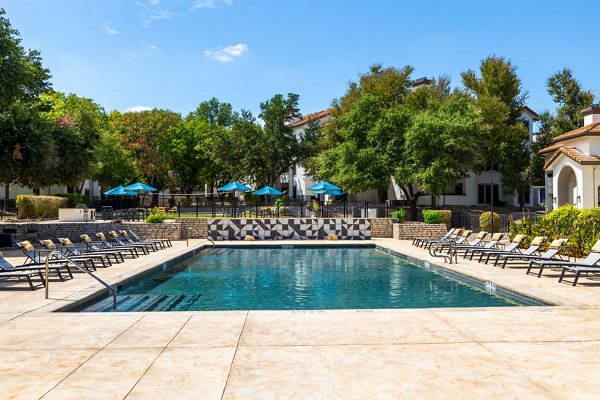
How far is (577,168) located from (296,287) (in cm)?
2274

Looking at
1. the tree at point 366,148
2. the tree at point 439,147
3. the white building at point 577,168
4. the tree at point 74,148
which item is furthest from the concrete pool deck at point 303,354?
the tree at point 366,148

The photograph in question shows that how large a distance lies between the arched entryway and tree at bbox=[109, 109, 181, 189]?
139 ft

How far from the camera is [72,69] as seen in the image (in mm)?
21719

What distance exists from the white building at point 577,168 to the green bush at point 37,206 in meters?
31.8

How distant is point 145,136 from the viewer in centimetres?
5778

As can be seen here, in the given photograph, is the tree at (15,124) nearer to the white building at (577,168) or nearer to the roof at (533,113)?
the white building at (577,168)

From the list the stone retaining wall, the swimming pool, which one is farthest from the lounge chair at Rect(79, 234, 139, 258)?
the stone retaining wall

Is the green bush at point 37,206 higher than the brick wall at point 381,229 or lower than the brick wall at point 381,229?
higher

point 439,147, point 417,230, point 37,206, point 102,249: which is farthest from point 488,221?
point 37,206

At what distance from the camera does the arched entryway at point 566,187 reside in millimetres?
31000

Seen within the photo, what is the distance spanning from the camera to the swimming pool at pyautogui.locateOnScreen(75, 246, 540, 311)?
1048 cm

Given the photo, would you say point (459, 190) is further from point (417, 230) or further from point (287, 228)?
point (287, 228)

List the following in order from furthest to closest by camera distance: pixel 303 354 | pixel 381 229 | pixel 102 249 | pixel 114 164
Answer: pixel 114 164 < pixel 381 229 < pixel 102 249 < pixel 303 354

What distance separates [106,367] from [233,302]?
556cm
